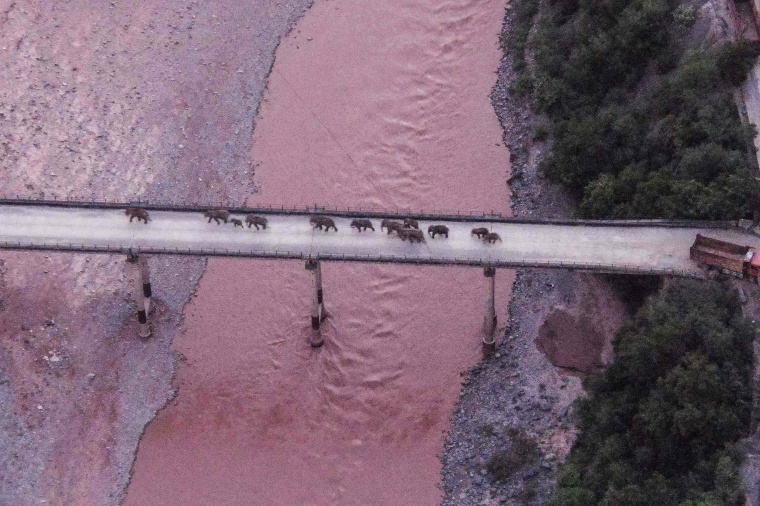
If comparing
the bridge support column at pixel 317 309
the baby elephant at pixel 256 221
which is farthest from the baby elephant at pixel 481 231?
the baby elephant at pixel 256 221

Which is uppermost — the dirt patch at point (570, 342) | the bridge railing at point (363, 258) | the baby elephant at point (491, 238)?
the baby elephant at point (491, 238)

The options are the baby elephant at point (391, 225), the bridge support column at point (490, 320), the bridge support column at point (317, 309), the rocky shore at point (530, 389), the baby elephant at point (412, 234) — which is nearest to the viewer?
the rocky shore at point (530, 389)

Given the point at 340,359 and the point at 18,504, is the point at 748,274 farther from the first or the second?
the point at 18,504

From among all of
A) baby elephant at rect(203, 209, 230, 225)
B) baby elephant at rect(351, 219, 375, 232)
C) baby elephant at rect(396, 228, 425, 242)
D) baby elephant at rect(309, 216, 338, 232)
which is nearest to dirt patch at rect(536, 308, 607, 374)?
baby elephant at rect(396, 228, 425, 242)

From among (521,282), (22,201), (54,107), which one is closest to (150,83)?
(54,107)

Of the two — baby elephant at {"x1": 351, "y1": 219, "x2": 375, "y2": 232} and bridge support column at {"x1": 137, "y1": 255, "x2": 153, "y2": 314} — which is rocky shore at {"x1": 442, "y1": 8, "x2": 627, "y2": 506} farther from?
bridge support column at {"x1": 137, "y1": 255, "x2": 153, "y2": 314}

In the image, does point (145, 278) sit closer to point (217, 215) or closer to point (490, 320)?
point (217, 215)

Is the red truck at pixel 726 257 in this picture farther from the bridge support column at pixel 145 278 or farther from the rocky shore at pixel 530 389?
the bridge support column at pixel 145 278

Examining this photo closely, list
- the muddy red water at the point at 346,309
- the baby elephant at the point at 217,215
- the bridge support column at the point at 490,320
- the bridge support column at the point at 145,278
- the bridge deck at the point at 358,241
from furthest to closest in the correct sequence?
the bridge support column at the point at 145,278, the bridge support column at the point at 490,320, the baby elephant at the point at 217,215, the bridge deck at the point at 358,241, the muddy red water at the point at 346,309

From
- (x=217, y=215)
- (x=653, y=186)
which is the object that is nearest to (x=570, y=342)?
(x=653, y=186)
